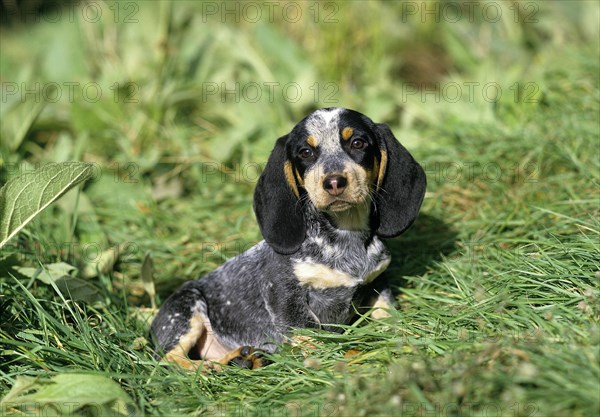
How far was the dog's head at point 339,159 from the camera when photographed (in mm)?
4184

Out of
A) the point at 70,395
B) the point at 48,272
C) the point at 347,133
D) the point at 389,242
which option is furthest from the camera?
the point at 389,242

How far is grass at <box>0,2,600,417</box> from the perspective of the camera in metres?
3.44

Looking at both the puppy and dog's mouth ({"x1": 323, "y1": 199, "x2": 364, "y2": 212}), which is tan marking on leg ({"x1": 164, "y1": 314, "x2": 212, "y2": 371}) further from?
dog's mouth ({"x1": 323, "y1": 199, "x2": 364, "y2": 212})

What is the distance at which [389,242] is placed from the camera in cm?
549

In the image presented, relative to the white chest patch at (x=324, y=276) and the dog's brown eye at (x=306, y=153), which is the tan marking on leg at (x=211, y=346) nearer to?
the white chest patch at (x=324, y=276)

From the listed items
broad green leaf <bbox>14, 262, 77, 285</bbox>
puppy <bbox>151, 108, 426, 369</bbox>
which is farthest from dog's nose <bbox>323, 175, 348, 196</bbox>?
broad green leaf <bbox>14, 262, 77, 285</bbox>

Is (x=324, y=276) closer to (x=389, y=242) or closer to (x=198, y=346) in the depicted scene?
(x=198, y=346)

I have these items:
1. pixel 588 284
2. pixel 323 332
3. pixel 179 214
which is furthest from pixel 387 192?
pixel 179 214

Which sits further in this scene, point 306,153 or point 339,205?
point 306,153

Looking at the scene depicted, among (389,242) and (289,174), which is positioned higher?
(289,174)

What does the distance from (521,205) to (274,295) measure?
7.25 ft

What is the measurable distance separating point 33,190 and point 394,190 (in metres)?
2.11

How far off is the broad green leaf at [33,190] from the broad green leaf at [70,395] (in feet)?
3.74

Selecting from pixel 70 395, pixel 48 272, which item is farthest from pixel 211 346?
pixel 70 395
